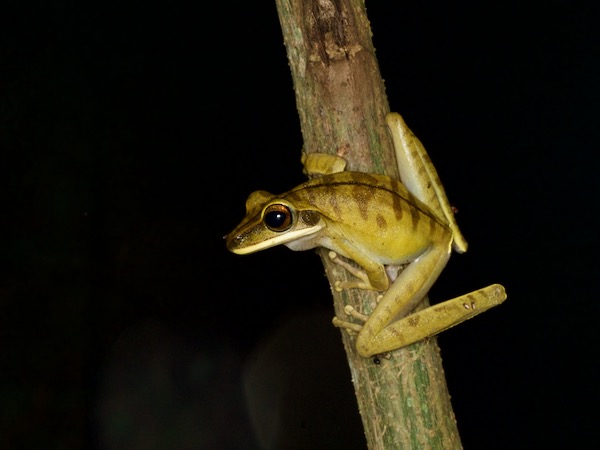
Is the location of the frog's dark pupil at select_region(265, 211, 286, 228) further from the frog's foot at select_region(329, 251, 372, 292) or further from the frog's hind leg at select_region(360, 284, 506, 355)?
the frog's hind leg at select_region(360, 284, 506, 355)

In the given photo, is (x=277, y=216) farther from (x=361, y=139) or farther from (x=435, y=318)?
(x=435, y=318)

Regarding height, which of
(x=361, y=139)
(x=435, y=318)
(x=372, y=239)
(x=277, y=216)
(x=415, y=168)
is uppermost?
(x=361, y=139)

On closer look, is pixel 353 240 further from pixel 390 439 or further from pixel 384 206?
pixel 390 439

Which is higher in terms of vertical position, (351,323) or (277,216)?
(277,216)

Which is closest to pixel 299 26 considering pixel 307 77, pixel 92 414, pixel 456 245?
pixel 307 77

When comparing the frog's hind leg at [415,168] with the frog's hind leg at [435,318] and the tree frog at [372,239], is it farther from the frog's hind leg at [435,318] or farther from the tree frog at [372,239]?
the frog's hind leg at [435,318]

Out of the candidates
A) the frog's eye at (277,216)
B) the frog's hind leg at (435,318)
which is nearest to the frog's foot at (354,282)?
the frog's hind leg at (435,318)

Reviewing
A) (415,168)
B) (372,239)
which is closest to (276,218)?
(372,239)
